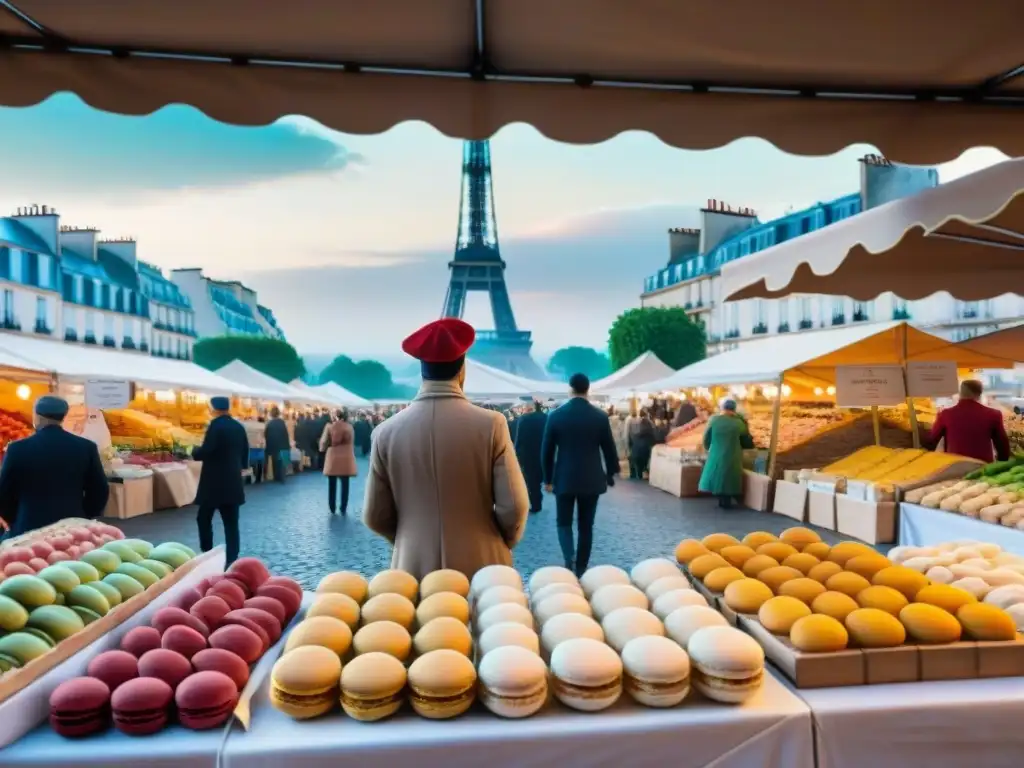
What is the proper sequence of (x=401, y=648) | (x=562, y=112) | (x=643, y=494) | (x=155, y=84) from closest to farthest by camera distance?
(x=401, y=648) < (x=155, y=84) < (x=562, y=112) < (x=643, y=494)

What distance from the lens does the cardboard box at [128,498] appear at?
10.9 metres

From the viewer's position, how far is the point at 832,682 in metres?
1.87

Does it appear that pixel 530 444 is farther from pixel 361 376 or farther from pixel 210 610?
pixel 361 376

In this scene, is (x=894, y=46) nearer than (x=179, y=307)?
Yes

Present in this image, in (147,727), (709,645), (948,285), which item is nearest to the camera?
(147,727)

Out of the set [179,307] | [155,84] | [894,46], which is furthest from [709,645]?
[179,307]

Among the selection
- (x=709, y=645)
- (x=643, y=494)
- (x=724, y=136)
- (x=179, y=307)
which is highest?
(x=179, y=307)

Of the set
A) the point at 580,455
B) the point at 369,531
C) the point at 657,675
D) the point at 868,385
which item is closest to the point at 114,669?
the point at 657,675

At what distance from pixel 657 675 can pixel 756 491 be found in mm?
9880

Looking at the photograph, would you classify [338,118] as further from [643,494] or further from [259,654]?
[643,494]

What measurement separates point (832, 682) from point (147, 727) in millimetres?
1573

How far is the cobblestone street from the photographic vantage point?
25.8 ft

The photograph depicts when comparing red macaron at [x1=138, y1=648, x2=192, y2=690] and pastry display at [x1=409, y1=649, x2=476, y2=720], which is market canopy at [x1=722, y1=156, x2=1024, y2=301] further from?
red macaron at [x1=138, y1=648, x2=192, y2=690]

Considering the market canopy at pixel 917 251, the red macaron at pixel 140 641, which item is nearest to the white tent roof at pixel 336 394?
the market canopy at pixel 917 251
